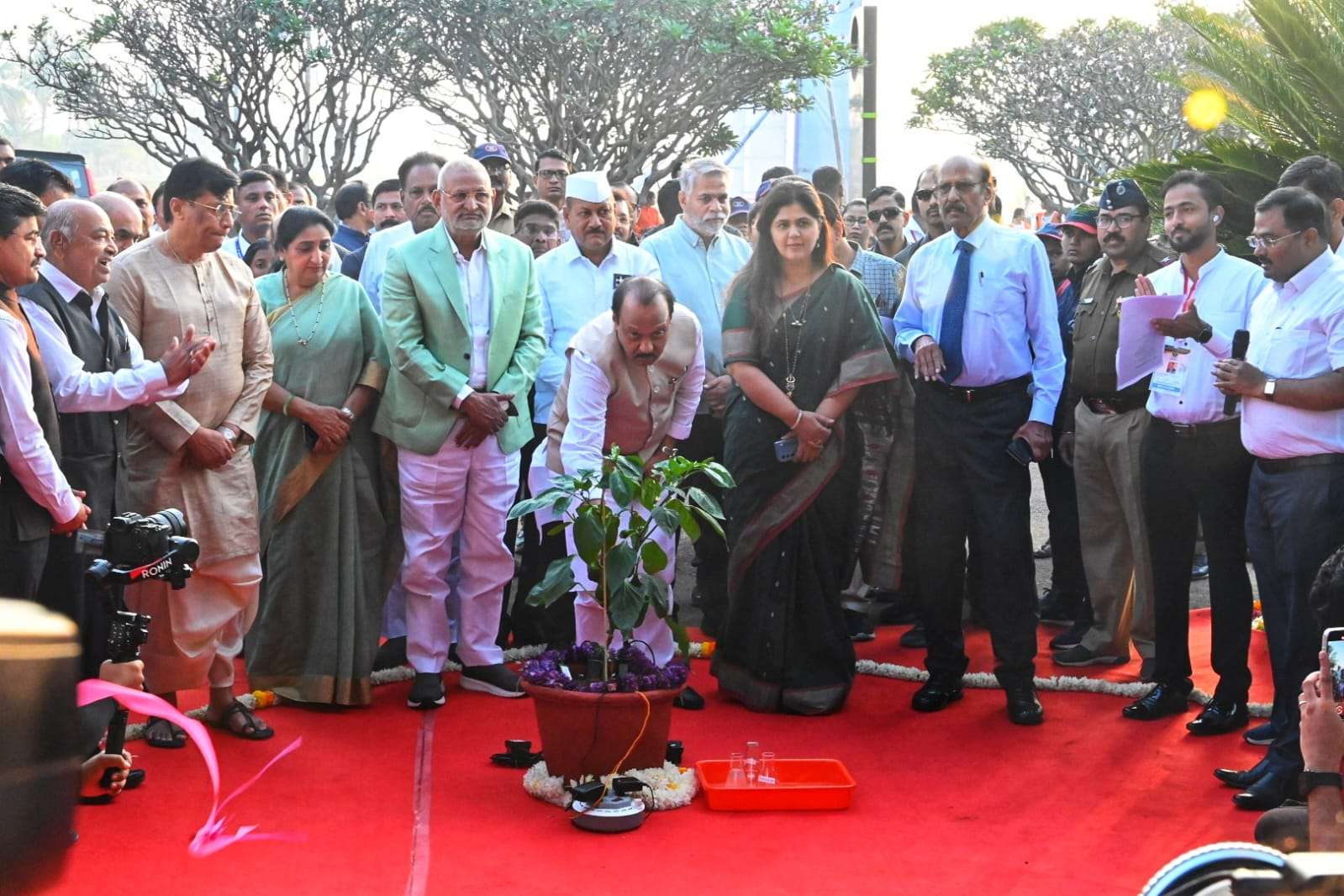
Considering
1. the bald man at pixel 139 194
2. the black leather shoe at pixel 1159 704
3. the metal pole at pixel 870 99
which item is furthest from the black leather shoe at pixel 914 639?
the metal pole at pixel 870 99

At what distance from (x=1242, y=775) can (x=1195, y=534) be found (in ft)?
A: 3.67

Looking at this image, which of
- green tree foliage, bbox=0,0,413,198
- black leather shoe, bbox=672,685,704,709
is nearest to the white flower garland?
black leather shoe, bbox=672,685,704,709

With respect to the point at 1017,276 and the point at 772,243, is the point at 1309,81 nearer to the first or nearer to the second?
the point at 1017,276

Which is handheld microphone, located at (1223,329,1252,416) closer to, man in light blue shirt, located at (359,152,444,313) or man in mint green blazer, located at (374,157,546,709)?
man in mint green blazer, located at (374,157,546,709)

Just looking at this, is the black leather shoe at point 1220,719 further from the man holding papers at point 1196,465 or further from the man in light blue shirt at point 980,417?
the man in light blue shirt at point 980,417

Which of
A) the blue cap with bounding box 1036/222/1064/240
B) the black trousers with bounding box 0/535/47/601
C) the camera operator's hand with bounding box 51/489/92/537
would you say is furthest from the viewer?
the blue cap with bounding box 1036/222/1064/240

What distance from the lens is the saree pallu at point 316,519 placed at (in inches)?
233

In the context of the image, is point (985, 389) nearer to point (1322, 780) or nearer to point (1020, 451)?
point (1020, 451)

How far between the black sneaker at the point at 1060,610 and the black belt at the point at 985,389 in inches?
67.7

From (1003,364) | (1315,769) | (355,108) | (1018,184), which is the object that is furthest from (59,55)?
(1018,184)

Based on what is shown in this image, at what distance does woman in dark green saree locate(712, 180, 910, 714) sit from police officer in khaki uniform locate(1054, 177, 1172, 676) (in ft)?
2.83

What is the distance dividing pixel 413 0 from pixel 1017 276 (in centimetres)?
1345

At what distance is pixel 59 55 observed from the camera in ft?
58.2

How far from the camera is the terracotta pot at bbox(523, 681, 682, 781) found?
4.87 m
